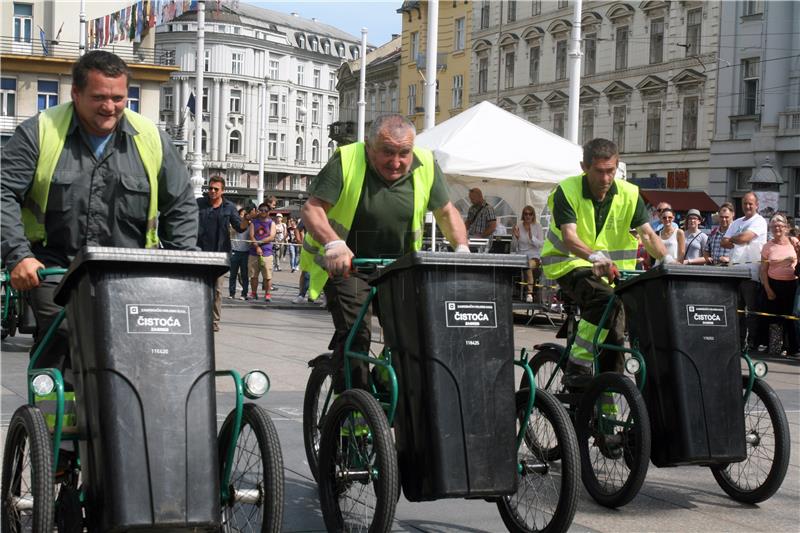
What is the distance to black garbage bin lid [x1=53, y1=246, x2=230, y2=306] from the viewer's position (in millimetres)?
4113

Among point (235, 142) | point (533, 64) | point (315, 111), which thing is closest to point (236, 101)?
point (235, 142)

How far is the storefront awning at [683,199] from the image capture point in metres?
42.0

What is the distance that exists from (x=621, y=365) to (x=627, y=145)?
139 feet

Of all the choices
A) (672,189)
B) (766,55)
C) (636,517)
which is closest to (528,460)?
(636,517)

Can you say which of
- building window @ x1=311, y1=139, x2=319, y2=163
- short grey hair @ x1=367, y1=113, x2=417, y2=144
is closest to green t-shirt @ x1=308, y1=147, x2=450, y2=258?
short grey hair @ x1=367, y1=113, x2=417, y2=144

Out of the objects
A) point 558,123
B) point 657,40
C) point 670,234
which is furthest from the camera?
point 558,123

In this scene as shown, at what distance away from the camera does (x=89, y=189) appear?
15.8ft

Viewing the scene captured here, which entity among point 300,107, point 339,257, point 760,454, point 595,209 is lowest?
point 760,454

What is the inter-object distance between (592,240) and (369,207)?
1.71 m

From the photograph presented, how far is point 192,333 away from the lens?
4.17m

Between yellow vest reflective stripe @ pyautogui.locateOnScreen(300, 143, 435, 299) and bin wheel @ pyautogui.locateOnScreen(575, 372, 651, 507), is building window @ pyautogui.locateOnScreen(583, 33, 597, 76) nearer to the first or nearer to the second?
bin wheel @ pyautogui.locateOnScreen(575, 372, 651, 507)

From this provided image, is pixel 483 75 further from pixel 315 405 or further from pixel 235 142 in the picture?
pixel 235 142

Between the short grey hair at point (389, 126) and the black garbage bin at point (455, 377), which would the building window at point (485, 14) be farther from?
Result: the black garbage bin at point (455, 377)

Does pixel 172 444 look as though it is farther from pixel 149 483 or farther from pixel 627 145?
pixel 627 145
